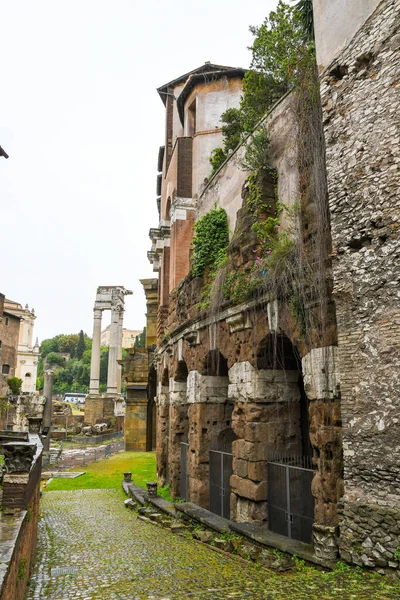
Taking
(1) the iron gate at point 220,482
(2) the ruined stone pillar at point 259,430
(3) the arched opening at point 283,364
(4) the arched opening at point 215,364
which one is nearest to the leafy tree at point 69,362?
(4) the arched opening at point 215,364

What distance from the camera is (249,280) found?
965 centimetres

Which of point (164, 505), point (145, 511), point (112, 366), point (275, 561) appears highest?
point (112, 366)

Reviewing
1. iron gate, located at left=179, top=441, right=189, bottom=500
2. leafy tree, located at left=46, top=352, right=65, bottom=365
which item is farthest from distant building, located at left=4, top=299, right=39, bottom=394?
iron gate, located at left=179, top=441, right=189, bottom=500

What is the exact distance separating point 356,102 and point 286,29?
19.7 feet

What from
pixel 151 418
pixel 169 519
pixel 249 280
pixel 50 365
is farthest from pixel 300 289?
pixel 50 365

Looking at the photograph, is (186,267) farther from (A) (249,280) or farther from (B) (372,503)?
(B) (372,503)

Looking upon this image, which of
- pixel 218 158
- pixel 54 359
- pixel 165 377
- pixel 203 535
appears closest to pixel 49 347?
pixel 54 359

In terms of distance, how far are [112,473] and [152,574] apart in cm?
1361

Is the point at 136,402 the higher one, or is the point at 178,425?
the point at 136,402

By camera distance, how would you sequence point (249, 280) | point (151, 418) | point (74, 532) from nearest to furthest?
point (249, 280) < point (74, 532) < point (151, 418)

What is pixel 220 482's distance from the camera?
11.1 m

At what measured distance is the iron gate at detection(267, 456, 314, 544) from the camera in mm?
8305

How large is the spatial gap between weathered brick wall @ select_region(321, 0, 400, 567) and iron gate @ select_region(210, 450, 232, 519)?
471 centimetres

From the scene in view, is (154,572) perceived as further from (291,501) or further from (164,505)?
(164,505)
